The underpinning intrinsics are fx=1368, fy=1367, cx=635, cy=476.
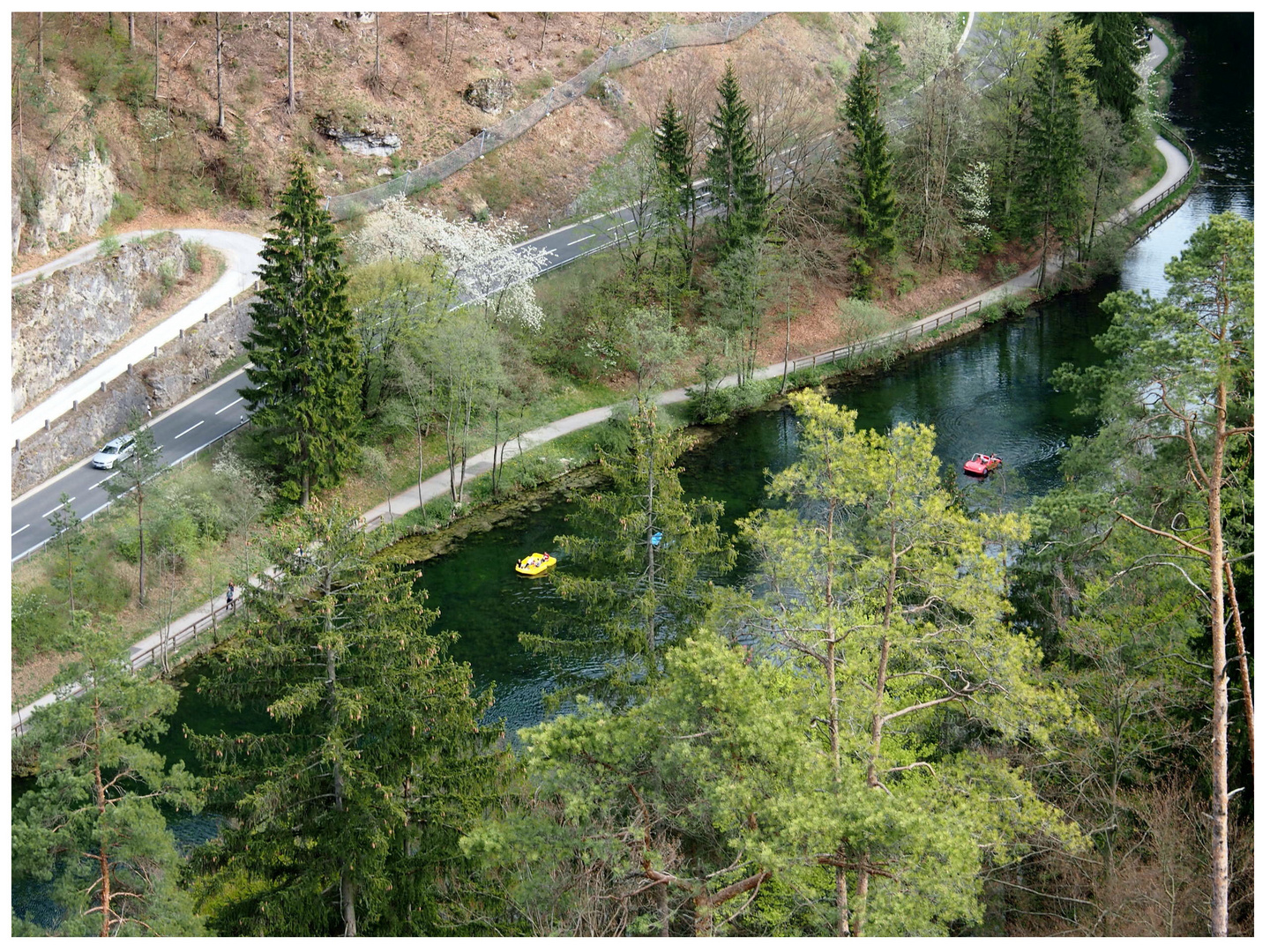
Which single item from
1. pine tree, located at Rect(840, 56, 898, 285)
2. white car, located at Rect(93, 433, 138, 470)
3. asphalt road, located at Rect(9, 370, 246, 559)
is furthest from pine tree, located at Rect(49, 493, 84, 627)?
pine tree, located at Rect(840, 56, 898, 285)

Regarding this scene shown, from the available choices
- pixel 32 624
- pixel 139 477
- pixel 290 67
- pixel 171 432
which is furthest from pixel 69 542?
pixel 290 67

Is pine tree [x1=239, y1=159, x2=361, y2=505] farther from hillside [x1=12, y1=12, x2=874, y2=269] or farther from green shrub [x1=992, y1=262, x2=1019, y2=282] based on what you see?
green shrub [x1=992, y1=262, x2=1019, y2=282]

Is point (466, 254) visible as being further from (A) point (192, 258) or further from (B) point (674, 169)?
(B) point (674, 169)

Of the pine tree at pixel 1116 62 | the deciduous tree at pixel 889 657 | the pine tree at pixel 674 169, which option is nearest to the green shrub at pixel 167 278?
the pine tree at pixel 674 169

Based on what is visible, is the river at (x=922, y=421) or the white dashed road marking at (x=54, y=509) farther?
the white dashed road marking at (x=54, y=509)

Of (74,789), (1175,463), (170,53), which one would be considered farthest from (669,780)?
(170,53)

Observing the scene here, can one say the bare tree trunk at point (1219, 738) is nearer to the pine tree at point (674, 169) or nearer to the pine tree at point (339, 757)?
the pine tree at point (339, 757)

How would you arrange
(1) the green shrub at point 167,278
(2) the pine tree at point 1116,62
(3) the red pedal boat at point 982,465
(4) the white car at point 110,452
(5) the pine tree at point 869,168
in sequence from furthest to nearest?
(2) the pine tree at point 1116,62, (5) the pine tree at point 869,168, (1) the green shrub at point 167,278, (3) the red pedal boat at point 982,465, (4) the white car at point 110,452
